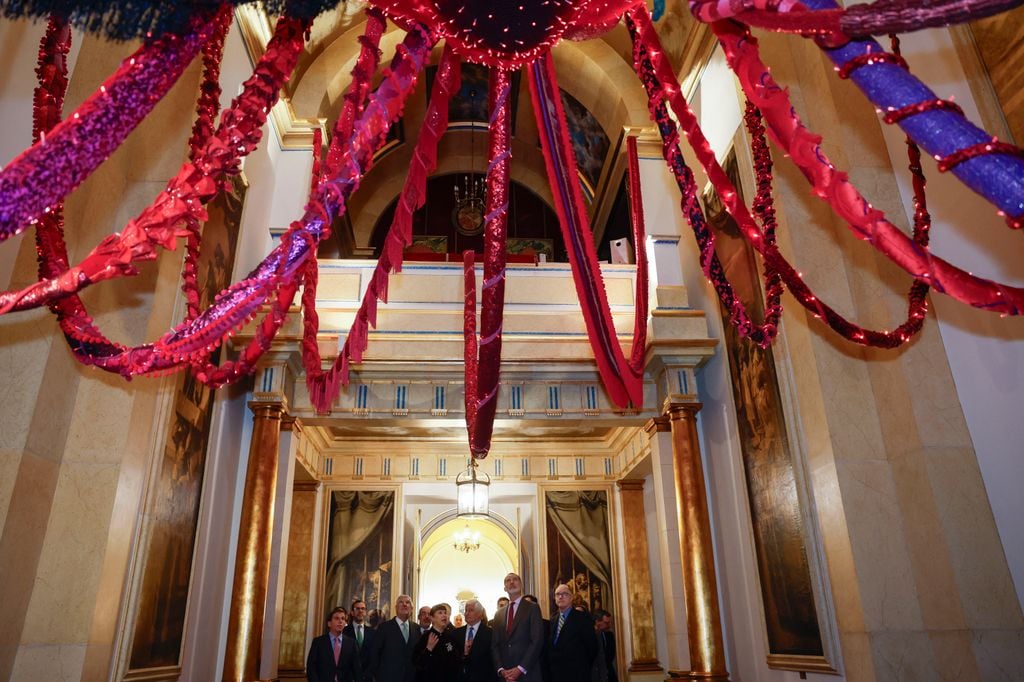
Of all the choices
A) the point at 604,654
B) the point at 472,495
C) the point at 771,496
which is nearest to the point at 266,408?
the point at 472,495

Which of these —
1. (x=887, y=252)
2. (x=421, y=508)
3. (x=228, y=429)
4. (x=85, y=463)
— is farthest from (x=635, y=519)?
(x=887, y=252)

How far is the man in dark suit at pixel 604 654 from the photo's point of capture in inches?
270

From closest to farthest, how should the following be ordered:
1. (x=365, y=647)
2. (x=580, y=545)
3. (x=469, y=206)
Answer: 1. (x=365, y=647)
2. (x=580, y=545)
3. (x=469, y=206)

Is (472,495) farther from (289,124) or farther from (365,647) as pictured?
(289,124)

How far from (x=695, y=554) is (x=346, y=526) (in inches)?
213

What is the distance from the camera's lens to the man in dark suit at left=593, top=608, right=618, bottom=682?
6.86 m

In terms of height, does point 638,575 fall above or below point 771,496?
below

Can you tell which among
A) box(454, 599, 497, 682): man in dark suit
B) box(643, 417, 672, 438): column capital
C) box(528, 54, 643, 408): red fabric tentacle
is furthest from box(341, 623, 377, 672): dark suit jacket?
box(528, 54, 643, 408): red fabric tentacle

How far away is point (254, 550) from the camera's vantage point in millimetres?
6273

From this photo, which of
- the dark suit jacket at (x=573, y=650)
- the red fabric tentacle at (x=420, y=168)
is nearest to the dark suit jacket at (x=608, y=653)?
the dark suit jacket at (x=573, y=650)

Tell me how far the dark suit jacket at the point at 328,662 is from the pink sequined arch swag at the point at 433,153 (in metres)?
3.48

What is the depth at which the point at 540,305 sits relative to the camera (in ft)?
26.5

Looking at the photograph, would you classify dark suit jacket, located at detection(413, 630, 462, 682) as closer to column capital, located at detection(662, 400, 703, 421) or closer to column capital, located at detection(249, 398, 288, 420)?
column capital, located at detection(249, 398, 288, 420)

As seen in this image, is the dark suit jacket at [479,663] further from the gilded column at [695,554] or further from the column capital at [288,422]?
the column capital at [288,422]
